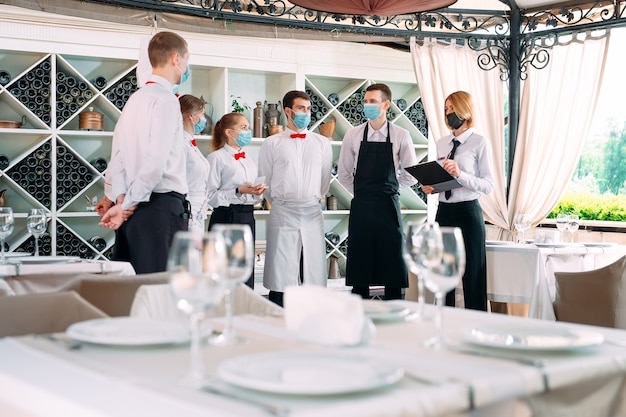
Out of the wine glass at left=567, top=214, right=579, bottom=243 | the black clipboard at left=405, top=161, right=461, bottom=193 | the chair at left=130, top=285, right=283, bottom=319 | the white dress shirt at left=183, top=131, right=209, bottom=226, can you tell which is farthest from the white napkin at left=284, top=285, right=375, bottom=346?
the wine glass at left=567, top=214, right=579, bottom=243

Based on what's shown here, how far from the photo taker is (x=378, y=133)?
17.9 feet

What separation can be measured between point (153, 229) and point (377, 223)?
2058mm

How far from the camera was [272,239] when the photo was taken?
567 cm

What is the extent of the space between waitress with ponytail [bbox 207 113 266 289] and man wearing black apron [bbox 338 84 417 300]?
688 mm

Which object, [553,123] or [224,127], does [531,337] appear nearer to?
[224,127]

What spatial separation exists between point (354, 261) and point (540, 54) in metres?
2.84

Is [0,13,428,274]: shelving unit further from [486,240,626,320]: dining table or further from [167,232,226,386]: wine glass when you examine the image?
[167,232,226,386]: wine glass

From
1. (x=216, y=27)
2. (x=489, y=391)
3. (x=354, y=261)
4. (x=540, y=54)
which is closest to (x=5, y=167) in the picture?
(x=216, y=27)

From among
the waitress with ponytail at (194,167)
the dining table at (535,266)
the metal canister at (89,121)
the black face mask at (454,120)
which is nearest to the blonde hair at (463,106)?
the black face mask at (454,120)

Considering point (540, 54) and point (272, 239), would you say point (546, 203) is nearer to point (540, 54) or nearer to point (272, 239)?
point (540, 54)

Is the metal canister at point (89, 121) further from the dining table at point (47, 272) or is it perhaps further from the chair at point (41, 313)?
the chair at point (41, 313)

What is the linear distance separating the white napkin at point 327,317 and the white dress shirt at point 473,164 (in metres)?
3.62

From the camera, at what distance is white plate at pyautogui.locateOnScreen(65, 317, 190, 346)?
158 centimetres

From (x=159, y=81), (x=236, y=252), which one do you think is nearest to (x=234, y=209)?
(x=159, y=81)
